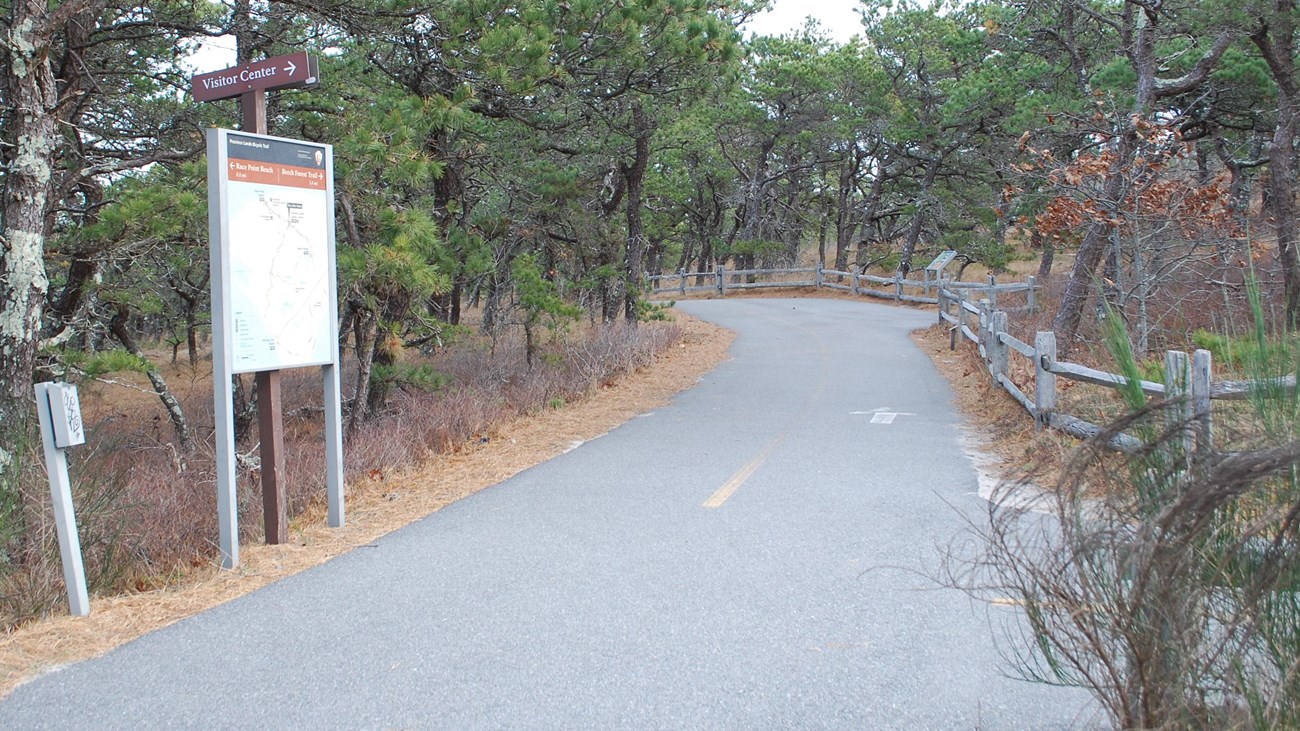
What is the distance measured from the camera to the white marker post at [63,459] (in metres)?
5.30

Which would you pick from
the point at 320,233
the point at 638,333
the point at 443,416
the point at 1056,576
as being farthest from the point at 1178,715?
the point at 638,333

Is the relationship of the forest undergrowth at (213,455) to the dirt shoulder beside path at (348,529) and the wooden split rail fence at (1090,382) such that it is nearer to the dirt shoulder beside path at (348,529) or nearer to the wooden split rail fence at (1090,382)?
the dirt shoulder beside path at (348,529)

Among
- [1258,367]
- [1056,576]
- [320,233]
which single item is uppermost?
[320,233]

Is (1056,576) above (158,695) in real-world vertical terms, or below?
above

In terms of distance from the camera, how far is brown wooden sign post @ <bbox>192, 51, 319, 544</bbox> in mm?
6672

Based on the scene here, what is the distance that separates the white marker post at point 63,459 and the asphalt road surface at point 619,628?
73 cm

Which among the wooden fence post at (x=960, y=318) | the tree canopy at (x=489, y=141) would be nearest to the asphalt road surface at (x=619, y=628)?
the tree canopy at (x=489, y=141)

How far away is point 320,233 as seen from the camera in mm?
7125

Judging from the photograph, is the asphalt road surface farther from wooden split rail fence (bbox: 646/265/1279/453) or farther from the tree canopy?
the tree canopy

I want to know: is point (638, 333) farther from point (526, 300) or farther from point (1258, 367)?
point (1258, 367)

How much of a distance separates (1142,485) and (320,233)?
571cm

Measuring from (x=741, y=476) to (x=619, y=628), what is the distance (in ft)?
12.9

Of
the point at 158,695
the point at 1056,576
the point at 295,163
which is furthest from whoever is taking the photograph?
the point at 295,163

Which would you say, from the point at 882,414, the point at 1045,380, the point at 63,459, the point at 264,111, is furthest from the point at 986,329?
the point at 63,459
